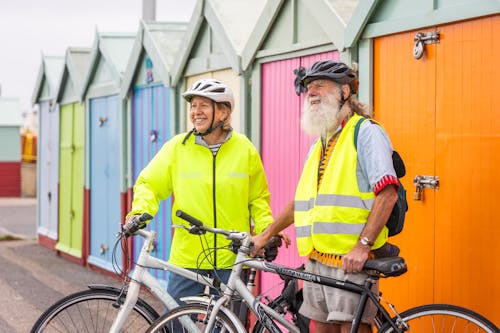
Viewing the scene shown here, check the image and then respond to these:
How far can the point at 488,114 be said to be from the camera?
517 cm

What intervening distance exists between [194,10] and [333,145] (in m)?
5.01

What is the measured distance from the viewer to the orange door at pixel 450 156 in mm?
5160

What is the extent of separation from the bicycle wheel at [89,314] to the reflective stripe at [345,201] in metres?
1.09

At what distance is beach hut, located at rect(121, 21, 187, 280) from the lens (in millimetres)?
9805

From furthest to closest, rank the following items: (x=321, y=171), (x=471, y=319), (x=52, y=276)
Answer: (x=52, y=276), (x=321, y=171), (x=471, y=319)

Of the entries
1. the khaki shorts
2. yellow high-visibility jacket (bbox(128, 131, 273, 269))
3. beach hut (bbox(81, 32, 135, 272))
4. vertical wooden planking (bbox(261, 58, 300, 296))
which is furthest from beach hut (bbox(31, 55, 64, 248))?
the khaki shorts

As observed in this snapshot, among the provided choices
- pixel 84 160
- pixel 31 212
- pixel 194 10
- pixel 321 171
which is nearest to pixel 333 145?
pixel 321 171

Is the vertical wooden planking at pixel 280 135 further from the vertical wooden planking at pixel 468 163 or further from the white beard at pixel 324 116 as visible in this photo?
the white beard at pixel 324 116

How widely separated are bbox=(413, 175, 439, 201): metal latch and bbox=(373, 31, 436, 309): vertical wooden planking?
0.03 metres

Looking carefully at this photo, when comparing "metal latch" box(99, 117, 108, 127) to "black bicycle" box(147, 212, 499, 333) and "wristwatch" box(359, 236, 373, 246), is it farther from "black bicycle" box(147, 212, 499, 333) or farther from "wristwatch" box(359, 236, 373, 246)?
"wristwatch" box(359, 236, 373, 246)

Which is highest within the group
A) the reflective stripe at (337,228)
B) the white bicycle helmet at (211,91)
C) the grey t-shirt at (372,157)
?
the white bicycle helmet at (211,91)

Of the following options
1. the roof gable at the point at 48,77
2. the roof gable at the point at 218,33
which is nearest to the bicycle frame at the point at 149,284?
the roof gable at the point at 218,33

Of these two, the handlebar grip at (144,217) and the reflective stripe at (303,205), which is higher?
the reflective stripe at (303,205)

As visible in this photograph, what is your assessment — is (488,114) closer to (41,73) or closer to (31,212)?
(41,73)
